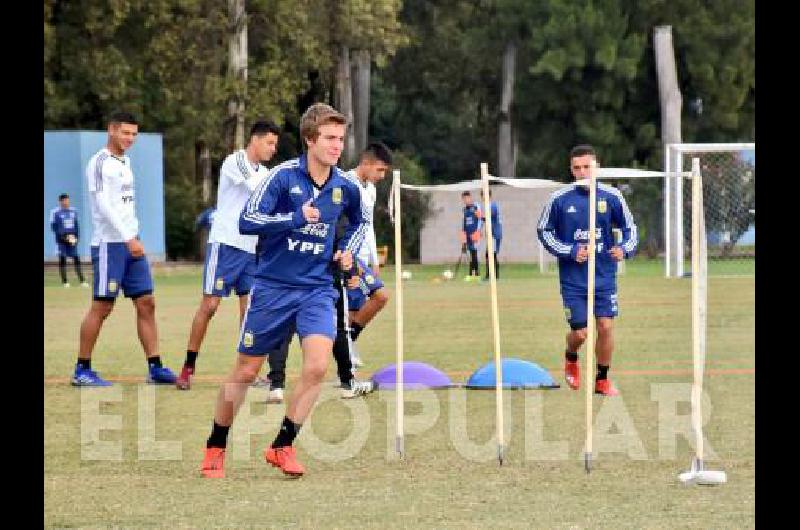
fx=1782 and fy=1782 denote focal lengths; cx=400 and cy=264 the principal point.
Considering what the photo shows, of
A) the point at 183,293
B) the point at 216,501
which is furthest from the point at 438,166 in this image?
the point at 216,501

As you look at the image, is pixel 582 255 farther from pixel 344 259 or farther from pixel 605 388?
pixel 344 259

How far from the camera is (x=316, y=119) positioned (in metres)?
9.92

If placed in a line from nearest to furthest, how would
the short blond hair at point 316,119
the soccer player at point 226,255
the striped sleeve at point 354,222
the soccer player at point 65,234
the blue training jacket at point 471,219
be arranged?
the short blond hair at point 316,119 → the striped sleeve at point 354,222 → the soccer player at point 226,255 → the soccer player at point 65,234 → the blue training jacket at point 471,219

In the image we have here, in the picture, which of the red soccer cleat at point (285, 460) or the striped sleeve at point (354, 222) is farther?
the striped sleeve at point (354, 222)

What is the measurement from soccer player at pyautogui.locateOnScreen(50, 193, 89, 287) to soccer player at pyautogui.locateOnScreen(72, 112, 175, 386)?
23.0 m

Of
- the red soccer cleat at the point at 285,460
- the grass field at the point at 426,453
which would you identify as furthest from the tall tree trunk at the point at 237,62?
the red soccer cleat at the point at 285,460

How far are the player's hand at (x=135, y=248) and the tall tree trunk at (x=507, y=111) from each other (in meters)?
43.2

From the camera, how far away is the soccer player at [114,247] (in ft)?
47.1

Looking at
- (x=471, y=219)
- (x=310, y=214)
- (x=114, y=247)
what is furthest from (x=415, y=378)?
(x=471, y=219)

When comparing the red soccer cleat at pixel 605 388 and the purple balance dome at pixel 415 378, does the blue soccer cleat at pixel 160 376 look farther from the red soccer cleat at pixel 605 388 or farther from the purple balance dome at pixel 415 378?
the red soccer cleat at pixel 605 388

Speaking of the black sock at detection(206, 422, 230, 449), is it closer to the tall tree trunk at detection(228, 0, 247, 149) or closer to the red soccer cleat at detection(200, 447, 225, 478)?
the red soccer cleat at detection(200, 447, 225, 478)

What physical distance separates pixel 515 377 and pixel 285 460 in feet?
15.3

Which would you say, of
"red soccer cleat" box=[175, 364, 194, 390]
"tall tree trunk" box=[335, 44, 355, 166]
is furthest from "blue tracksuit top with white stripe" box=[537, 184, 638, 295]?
"tall tree trunk" box=[335, 44, 355, 166]
